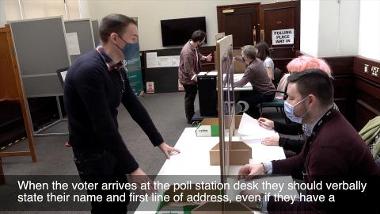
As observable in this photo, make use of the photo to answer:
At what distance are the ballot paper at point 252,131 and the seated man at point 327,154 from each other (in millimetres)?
706

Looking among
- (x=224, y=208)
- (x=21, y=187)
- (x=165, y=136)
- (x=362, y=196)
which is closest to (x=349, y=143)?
(x=362, y=196)

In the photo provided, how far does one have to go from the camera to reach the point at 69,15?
6.97 m

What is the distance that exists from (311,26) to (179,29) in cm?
401

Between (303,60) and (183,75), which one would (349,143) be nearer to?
(303,60)

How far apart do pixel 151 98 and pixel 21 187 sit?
4.27m

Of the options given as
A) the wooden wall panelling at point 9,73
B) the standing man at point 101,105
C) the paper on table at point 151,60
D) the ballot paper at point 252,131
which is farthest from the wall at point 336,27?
the paper on table at point 151,60

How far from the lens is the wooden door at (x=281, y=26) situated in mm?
5984

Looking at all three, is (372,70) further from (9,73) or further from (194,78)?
(9,73)

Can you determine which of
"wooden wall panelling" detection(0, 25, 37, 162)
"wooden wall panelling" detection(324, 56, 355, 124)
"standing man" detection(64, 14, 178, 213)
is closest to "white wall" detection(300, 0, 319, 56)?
"wooden wall panelling" detection(324, 56, 355, 124)

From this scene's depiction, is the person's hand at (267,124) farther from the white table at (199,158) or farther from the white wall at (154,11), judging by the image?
the white wall at (154,11)

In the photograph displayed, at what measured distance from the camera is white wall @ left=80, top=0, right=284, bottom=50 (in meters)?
7.49

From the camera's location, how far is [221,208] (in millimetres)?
1292

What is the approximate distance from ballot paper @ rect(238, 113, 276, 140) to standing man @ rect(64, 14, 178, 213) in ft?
2.93

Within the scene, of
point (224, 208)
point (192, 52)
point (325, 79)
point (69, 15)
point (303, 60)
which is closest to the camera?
point (224, 208)
